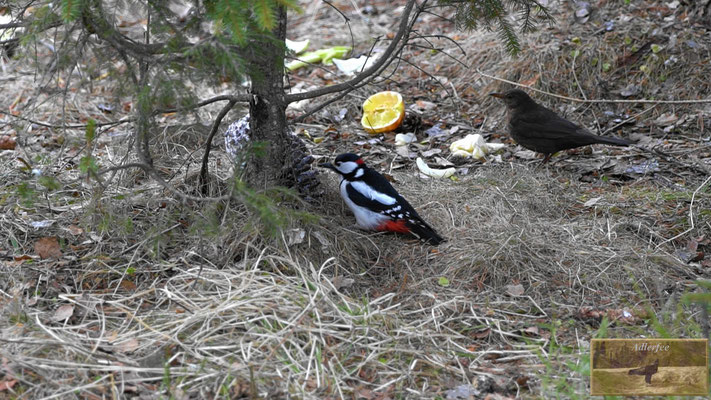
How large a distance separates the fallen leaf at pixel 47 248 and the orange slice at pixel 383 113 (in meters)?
2.85

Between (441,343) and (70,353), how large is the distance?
155 cm

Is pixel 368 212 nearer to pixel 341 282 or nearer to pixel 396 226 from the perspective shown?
pixel 396 226

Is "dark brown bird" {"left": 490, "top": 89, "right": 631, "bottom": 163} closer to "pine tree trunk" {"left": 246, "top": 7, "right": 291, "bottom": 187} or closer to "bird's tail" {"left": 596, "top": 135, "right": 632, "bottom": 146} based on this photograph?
"bird's tail" {"left": 596, "top": 135, "right": 632, "bottom": 146}

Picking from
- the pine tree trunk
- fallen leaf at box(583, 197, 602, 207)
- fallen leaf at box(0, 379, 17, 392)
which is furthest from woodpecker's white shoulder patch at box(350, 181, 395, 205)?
fallen leaf at box(0, 379, 17, 392)

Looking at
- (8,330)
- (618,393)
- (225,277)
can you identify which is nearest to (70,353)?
(8,330)

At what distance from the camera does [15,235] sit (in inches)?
→ 151

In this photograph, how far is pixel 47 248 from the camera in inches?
147

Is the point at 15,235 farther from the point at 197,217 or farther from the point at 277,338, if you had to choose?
the point at 277,338

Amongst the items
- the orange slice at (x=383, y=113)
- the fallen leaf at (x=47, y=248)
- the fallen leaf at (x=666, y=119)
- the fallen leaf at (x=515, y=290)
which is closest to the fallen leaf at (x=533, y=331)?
the fallen leaf at (x=515, y=290)

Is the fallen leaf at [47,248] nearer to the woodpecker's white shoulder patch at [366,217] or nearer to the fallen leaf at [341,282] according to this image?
the fallen leaf at [341,282]

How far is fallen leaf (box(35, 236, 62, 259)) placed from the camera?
12.1ft

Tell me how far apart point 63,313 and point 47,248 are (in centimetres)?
66

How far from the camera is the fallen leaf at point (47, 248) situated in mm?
3699

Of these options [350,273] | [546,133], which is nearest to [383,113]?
[546,133]
